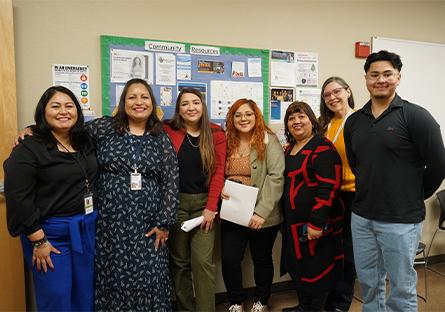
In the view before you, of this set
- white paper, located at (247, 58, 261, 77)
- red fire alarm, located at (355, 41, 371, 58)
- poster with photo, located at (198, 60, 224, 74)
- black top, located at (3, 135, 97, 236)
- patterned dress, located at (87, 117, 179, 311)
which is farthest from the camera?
red fire alarm, located at (355, 41, 371, 58)

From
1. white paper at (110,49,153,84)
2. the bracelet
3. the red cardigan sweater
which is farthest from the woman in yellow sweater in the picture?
the bracelet

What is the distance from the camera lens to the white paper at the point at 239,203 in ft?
6.47

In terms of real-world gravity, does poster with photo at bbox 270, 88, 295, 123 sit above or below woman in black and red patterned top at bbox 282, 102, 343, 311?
above

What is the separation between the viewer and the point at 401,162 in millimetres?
1569

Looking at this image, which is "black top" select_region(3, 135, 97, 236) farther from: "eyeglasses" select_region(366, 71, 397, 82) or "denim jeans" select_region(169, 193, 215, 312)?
"eyeglasses" select_region(366, 71, 397, 82)

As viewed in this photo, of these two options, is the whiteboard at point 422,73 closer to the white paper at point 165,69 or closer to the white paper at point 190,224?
the white paper at point 165,69

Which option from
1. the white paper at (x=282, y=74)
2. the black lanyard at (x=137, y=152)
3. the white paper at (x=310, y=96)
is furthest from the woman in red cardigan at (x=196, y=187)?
the white paper at (x=310, y=96)

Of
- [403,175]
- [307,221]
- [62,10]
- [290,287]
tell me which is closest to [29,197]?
[62,10]

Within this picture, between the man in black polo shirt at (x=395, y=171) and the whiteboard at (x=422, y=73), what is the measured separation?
1.53 m

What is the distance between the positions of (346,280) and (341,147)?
945mm

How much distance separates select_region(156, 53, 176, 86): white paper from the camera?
7.36 ft

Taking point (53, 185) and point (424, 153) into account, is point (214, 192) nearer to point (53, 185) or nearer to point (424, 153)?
point (53, 185)

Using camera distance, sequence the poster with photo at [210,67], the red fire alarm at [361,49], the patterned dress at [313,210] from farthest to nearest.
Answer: the red fire alarm at [361,49] < the poster with photo at [210,67] < the patterned dress at [313,210]

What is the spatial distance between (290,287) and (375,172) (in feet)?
5.10
